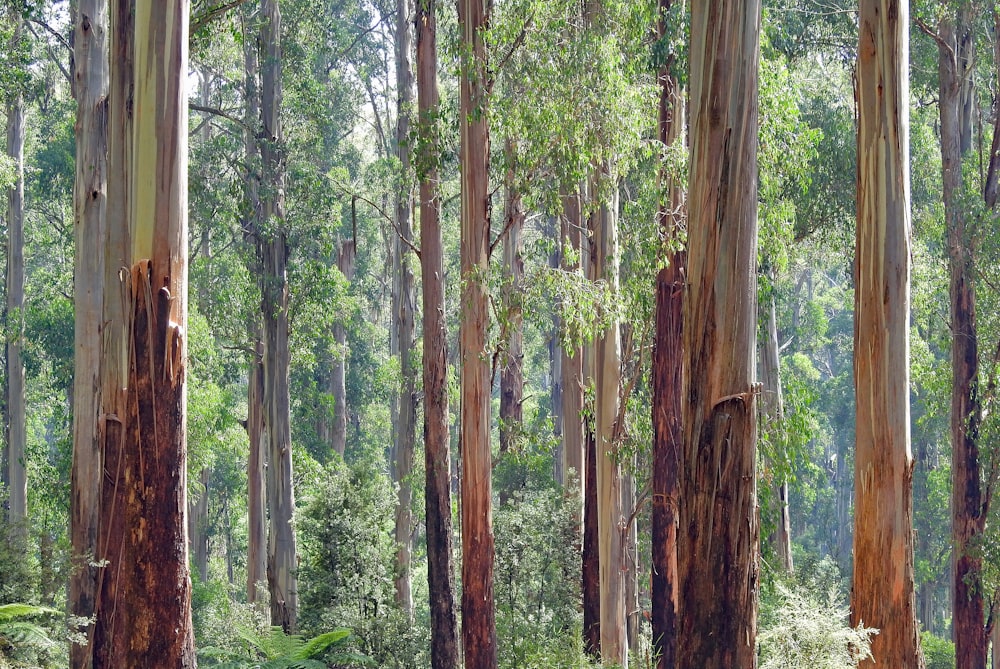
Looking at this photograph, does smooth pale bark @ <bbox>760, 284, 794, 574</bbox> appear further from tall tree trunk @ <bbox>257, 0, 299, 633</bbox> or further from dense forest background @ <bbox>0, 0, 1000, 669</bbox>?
tall tree trunk @ <bbox>257, 0, 299, 633</bbox>

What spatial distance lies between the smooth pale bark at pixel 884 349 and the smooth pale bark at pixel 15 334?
659 inches

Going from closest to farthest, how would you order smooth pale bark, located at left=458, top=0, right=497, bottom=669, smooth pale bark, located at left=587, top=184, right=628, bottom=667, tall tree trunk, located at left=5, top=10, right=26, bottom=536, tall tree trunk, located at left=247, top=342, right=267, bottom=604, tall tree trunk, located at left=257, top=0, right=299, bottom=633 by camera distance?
1. smooth pale bark, located at left=458, top=0, right=497, bottom=669
2. smooth pale bark, located at left=587, top=184, right=628, bottom=667
3. tall tree trunk, located at left=257, top=0, right=299, bottom=633
4. tall tree trunk, located at left=5, top=10, right=26, bottom=536
5. tall tree trunk, located at left=247, top=342, right=267, bottom=604

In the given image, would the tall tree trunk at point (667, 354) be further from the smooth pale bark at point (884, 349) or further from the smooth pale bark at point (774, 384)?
the smooth pale bark at point (884, 349)

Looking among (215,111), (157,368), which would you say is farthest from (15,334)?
(157,368)

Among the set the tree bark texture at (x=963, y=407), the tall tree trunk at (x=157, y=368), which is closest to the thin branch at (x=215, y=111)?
the tall tree trunk at (x=157, y=368)

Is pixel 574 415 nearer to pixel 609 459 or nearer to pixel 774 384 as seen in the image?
pixel 774 384

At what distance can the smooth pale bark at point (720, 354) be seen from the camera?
5.90 metres

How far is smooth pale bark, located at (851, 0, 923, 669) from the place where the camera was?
768 centimetres

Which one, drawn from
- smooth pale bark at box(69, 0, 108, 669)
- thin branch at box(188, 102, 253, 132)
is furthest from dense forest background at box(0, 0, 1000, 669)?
thin branch at box(188, 102, 253, 132)

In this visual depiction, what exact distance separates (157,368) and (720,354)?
3218mm

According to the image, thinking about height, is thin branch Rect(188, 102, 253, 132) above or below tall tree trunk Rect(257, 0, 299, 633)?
above

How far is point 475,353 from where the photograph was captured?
12.0 metres

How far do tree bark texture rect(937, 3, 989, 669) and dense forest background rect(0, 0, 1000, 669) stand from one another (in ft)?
0.23

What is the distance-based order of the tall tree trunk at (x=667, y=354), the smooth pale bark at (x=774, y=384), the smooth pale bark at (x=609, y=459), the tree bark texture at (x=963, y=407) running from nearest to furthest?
the smooth pale bark at (x=609, y=459)
the tall tree trunk at (x=667, y=354)
the smooth pale bark at (x=774, y=384)
the tree bark texture at (x=963, y=407)
